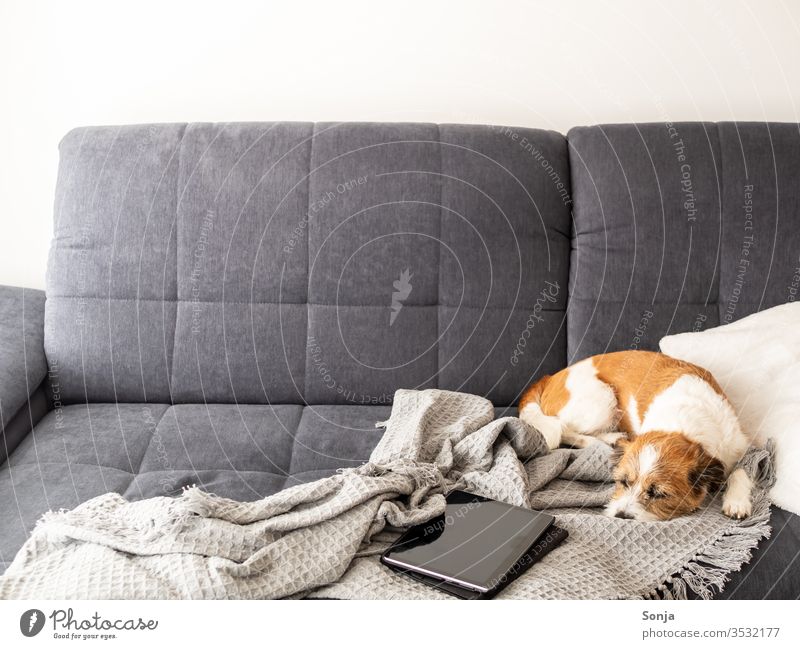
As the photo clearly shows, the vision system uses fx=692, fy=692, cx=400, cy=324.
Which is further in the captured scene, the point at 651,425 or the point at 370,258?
the point at 370,258

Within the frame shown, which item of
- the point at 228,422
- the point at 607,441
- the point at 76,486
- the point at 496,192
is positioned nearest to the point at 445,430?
the point at 607,441

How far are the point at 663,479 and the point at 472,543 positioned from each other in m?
0.49

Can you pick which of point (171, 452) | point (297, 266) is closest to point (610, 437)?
point (297, 266)

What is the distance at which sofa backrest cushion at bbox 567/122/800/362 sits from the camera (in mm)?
2105

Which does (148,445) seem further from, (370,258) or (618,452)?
(618,452)

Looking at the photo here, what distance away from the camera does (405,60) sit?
2359 millimetres

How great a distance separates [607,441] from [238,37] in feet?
5.83

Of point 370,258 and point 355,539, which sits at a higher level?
point 370,258

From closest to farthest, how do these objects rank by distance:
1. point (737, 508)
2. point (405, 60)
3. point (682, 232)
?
1. point (737, 508)
2. point (682, 232)
3. point (405, 60)

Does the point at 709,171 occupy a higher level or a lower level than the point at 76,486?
higher

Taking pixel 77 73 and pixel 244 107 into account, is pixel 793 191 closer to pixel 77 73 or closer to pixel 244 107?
pixel 244 107

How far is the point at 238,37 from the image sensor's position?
236 cm

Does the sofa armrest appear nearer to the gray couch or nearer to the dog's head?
the gray couch

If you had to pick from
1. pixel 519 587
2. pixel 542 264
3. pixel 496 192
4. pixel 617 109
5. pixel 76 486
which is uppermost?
pixel 617 109
